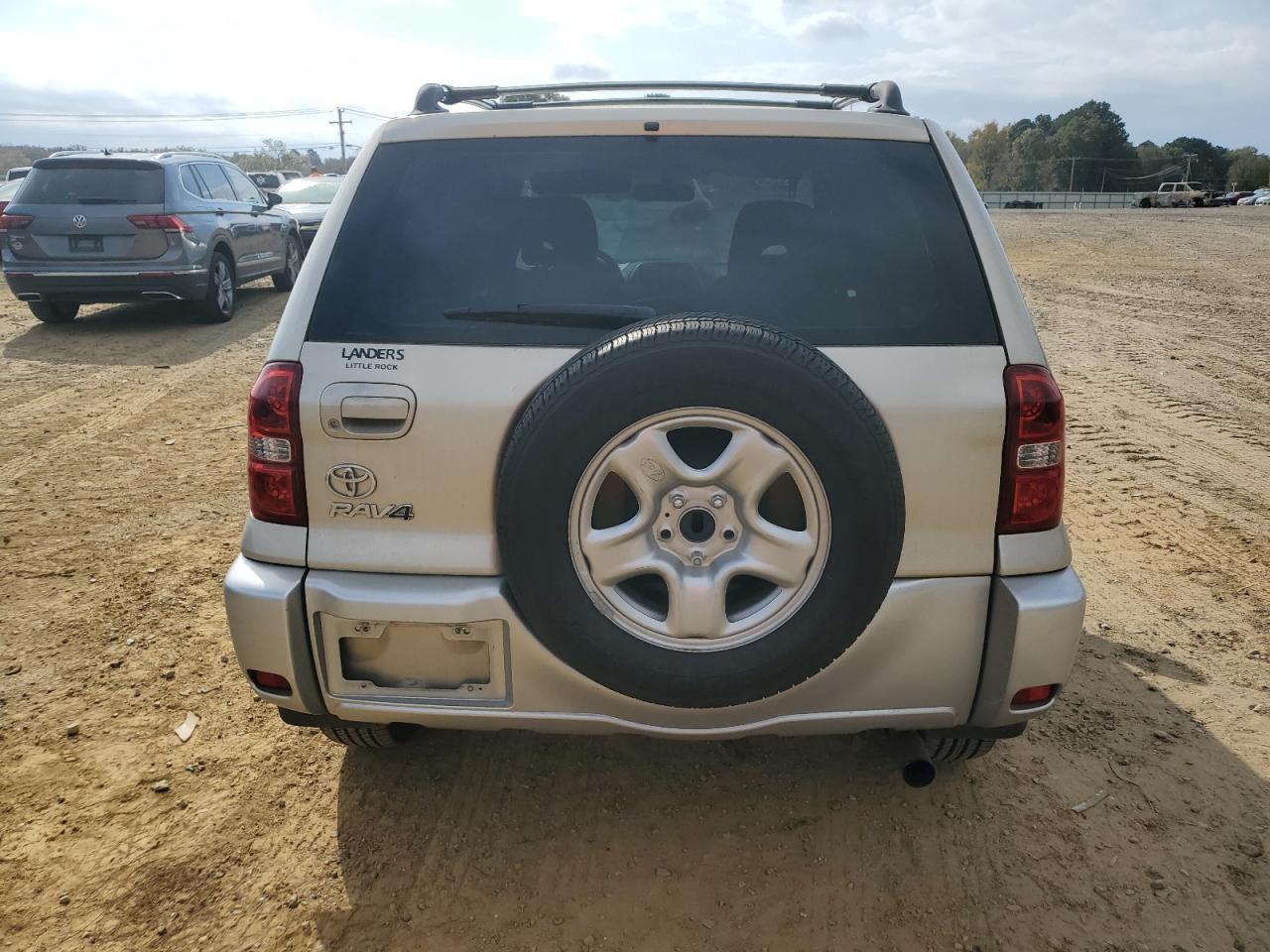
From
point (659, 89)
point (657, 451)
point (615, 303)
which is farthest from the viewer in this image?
point (659, 89)

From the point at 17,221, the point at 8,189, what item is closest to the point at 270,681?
the point at 17,221

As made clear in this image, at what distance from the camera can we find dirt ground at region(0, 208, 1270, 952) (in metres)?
2.30

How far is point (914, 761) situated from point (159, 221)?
9.56 m

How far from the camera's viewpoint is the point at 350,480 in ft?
7.28

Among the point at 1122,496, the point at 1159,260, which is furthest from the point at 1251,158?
the point at 1122,496

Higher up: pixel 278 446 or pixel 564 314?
pixel 564 314

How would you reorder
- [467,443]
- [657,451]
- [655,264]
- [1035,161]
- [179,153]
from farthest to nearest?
[1035,161]
[179,153]
[655,264]
[467,443]
[657,451]

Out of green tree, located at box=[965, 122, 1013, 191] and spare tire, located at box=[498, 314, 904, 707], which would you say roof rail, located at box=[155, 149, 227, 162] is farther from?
green tree, located at box=[965, 122, 1013, 191]

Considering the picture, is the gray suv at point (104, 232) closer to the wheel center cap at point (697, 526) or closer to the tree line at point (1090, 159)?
the wheel center cap at point (697, 526)

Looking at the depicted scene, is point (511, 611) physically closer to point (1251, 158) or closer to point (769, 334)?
point (769, 334)

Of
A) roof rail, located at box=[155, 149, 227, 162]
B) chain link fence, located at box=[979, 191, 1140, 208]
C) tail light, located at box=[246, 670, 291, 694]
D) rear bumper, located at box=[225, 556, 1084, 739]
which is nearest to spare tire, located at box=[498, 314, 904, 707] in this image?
rear bumper, located at box=[225, 556, 1084, 739]

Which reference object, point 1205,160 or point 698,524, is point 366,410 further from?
point 1205,160

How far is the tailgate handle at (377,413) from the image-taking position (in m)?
2.18

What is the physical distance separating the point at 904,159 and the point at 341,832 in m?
2.41
